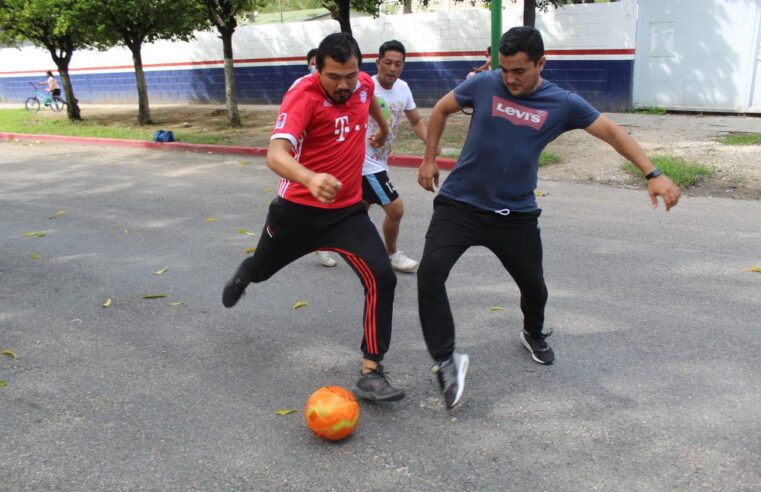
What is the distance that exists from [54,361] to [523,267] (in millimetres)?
2892

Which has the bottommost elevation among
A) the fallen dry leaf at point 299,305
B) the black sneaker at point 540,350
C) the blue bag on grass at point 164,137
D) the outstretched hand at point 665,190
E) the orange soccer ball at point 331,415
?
the fallen dry leaf at point 299,305

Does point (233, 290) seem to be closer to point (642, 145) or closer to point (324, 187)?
point (324, 187)

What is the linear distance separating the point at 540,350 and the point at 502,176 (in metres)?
1.12

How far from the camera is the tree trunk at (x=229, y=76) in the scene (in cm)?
1545

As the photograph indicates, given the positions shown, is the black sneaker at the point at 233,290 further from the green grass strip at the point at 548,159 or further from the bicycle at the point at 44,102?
the bicycle at the point at 44,102

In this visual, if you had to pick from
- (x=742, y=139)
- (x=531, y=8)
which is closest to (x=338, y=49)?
(x=742, y=139)

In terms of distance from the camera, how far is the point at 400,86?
5.41 m

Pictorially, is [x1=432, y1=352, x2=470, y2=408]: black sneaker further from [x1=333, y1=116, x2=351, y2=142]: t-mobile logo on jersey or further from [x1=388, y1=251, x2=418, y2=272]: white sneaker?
[x1=388, y1=251, x2=418, y2=272]: white sneaker

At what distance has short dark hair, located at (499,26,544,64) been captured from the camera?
3.15m

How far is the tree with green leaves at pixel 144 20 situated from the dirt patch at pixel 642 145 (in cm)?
239

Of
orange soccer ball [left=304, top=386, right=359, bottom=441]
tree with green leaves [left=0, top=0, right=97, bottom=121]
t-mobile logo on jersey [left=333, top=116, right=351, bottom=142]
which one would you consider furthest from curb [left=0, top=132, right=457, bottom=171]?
orange soccer ball [left=304, top=386, right=359, bottom=441]

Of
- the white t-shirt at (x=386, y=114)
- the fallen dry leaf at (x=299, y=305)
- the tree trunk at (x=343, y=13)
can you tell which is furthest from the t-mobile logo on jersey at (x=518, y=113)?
the tree trunk at (x=343, y=13)

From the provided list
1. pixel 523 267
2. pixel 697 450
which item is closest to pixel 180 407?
pixel 523 267

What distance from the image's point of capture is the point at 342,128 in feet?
11.6
